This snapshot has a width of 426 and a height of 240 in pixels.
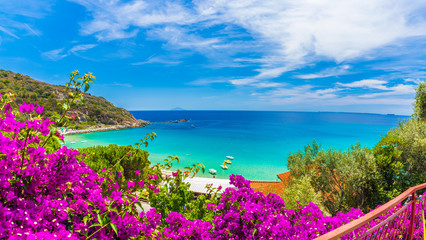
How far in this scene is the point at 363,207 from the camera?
11680 mm

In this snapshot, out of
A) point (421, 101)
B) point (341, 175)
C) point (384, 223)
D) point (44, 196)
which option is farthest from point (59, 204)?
point (421, 101)

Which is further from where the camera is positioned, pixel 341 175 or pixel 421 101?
pixel 421 101

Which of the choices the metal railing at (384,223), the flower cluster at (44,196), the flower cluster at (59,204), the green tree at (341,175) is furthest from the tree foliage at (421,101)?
the flower cluster at (44,196)

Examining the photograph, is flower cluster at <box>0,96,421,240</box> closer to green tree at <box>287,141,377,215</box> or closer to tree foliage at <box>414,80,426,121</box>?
green tree at <box>287,141,377,215</box>

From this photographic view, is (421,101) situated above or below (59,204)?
above

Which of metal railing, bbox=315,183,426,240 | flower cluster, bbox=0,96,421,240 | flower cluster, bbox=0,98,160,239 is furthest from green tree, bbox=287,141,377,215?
flower cluster, bbox=0,98,160,239

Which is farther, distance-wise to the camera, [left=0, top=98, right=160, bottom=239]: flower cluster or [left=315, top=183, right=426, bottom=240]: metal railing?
→ [left=0, top=98, right=160, bottom=239]: flower cluster

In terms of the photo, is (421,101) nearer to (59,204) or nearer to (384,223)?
(384,223)

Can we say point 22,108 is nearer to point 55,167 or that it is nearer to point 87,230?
point 55,167

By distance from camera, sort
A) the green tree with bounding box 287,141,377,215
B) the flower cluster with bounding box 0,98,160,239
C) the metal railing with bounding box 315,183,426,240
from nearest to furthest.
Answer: the metal railing with bounding box 315,183,426,240
the flower cluster with bounding box 0,98,160,239
the green tree with bounding box 287,141,377,215

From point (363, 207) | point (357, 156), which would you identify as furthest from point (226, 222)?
point (363, 207)

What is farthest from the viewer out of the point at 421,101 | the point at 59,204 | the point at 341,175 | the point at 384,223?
the point at 421,101

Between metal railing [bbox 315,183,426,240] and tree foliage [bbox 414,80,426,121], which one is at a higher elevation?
tree foliage [bbox 414,80,426,121]

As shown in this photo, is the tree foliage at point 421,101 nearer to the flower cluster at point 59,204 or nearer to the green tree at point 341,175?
→ the green tree at point 341,175
